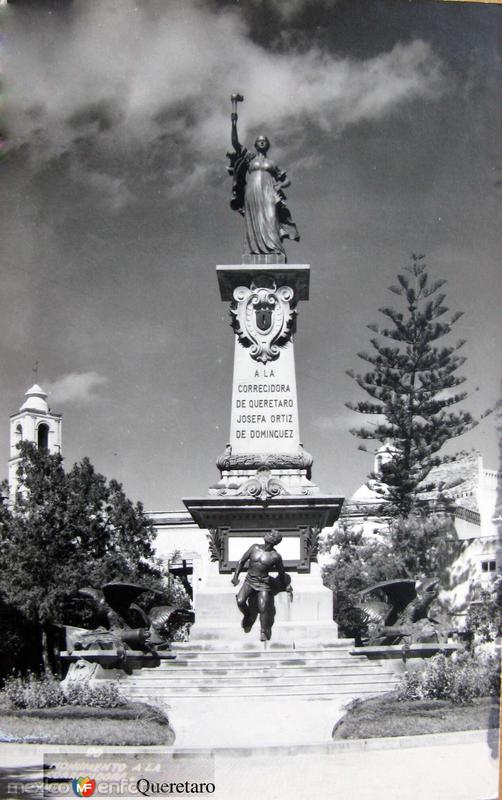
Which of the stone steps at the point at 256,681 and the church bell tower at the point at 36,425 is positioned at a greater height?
the church bell tower at the point at 36,425

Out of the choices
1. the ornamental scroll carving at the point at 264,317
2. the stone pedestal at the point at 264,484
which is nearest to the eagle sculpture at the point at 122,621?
the stone pedestal at the point at 264,484

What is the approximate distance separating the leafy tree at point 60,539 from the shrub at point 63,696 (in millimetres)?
13872

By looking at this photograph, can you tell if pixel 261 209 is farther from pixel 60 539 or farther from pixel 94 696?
pixel 60 539

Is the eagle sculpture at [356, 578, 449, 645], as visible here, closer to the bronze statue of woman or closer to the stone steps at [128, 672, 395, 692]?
the stone steps at [128, 672, 395, 692]

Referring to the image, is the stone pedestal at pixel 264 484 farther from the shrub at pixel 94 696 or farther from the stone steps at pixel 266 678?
the shrub at pixel 94 696

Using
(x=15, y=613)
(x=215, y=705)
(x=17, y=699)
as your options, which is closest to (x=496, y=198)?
(x=215, y=705)

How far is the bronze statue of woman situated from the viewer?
19.0 m

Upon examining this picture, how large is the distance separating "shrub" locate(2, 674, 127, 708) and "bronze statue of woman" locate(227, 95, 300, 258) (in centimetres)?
941

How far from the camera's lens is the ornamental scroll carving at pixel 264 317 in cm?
1845

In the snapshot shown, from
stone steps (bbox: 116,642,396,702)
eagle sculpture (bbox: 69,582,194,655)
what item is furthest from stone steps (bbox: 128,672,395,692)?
eagle sculpture (bbox: 69,582,194,655)

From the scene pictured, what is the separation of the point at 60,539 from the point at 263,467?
13080mm

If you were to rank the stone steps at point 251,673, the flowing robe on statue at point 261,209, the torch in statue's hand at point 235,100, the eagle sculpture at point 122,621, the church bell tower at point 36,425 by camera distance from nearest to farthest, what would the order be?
1. the stone steps at point 251,673
2. the eagle sculpture at point 122,621
3. the torch in statue's hand at point 235,100
4. the flowing robe on statue at point 261,209
5. the church bell tower at point 36,425

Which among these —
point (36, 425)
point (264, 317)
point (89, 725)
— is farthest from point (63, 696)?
point (36, 425)

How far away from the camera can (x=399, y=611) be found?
51.8 ft
